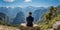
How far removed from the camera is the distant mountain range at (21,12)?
12172mm

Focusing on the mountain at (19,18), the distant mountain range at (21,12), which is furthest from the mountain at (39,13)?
the mountain at (19,18)

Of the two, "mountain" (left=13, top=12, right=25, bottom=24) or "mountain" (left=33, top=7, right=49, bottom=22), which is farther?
"mountain" (left=13, top=12, right=25, bottom=24)

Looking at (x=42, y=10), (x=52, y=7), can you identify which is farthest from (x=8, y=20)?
(x=52, y=7)

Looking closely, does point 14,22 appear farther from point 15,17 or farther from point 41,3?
point 41,3

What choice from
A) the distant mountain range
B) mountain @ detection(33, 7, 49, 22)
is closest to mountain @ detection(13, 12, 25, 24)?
the distant mountain range

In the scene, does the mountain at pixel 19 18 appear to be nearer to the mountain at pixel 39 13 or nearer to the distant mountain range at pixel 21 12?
the distant mountain range at pixel 21 12

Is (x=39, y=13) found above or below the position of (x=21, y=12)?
below

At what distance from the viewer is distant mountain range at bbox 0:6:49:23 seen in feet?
39.9

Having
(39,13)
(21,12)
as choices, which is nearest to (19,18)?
(21,12)

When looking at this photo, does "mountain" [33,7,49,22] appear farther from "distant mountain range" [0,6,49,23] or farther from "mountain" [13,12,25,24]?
"mountain" [13,12,25,24]

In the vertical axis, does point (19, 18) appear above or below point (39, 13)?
below

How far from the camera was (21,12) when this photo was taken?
12.5 metres

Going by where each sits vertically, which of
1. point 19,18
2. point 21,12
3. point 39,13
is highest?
A: point 21,12

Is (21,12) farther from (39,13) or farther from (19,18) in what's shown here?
(39,13)
